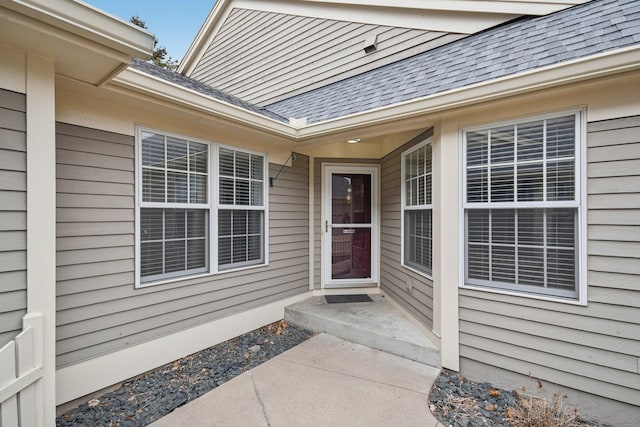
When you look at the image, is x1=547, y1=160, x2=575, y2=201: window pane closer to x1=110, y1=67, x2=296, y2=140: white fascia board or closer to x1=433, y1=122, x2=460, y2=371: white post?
x1=433, y1=122, x2=460, y2=371: white post

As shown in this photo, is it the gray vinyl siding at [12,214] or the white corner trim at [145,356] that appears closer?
the gray vinyl siding at [12,214]

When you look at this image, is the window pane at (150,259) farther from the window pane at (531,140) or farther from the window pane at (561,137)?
the window pane at (561,137)

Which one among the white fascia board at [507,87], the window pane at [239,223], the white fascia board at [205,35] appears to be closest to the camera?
the white fascia board at [507,87]

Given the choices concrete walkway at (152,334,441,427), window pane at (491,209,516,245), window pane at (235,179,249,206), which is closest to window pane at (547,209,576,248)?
window pane at (491,209,516,245)

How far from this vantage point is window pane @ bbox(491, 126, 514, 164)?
2.56m

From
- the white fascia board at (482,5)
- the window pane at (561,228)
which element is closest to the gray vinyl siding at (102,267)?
the window pane at (561,228)

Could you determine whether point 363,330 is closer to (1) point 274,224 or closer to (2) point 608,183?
(1) point 274,224

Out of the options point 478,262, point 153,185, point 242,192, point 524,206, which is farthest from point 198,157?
point 524,206

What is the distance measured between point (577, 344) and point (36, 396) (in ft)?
12.4

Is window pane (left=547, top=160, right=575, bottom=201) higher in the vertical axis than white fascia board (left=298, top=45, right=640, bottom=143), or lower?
lower

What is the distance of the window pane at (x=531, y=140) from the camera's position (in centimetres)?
242

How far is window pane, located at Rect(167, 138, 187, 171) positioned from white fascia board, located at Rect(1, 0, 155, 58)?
120cm

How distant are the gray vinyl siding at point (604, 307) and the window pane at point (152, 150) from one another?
143 inches

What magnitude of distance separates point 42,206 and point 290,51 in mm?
5090
